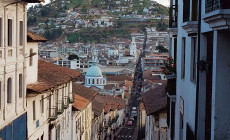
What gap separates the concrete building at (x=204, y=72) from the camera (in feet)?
31.3

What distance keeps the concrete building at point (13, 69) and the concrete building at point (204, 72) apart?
18.8 feet

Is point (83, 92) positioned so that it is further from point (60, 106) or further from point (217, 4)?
point (217, 4)

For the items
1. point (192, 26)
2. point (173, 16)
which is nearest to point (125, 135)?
point (173, 16)

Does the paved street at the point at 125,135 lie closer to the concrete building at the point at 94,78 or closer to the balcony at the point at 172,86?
the concrete building at the point at 94,78

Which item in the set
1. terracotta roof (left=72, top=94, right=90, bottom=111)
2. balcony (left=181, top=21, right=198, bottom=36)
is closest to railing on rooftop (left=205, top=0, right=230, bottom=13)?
balcony (left=181, top=21, right=198, bottom=36)

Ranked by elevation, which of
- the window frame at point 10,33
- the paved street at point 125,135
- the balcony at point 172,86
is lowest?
the paved street at point 125,135

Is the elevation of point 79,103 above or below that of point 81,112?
above

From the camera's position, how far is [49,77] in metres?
22.1

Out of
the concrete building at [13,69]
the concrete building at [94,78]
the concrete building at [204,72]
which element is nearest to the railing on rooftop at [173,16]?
the concrete building at [204,72]

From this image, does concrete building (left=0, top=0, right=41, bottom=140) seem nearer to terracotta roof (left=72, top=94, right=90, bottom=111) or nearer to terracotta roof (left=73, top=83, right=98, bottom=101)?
terracotta roof (left=72, top=94, right=90, bottom=111)

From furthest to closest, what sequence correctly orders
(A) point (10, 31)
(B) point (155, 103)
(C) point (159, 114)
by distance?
(B) point (155, 103), (C) point (159, 114), (A) point (10, 31)

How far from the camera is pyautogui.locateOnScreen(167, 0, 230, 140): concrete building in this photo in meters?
9.54

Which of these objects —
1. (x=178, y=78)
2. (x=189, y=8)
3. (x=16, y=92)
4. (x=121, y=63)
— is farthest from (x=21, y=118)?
(x=121, y=63)

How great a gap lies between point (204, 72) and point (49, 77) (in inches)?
469
